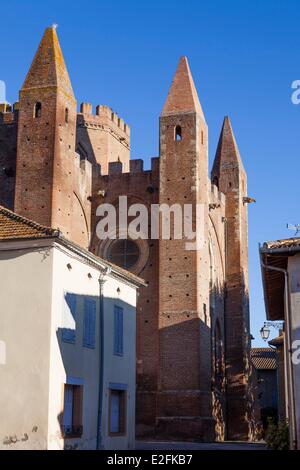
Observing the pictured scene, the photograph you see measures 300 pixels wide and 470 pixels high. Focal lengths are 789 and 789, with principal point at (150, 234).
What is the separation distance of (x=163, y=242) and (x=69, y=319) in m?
14.2

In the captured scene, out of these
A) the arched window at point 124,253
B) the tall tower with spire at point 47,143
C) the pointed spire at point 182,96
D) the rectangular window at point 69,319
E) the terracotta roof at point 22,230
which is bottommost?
the rectangular window at point 69,319

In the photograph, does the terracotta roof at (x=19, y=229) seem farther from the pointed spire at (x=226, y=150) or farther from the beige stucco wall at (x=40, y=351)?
the pointed spire at (x=226, y=150)

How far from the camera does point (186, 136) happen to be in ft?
111

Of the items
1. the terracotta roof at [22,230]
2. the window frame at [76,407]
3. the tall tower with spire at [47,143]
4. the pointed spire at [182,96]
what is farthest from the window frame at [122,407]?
the pointed spire at [182,96]

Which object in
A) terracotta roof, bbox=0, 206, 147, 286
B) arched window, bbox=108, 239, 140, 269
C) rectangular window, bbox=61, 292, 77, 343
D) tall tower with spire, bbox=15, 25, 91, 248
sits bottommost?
rectangular window, bbox=61, 292, 77, 343

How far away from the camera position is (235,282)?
38906 mm

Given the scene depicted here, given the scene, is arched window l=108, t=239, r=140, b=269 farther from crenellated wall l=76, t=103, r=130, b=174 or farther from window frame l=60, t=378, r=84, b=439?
window frame l=60, t=378, r=84, b=439

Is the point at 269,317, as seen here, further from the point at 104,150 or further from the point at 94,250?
the point at 104,150

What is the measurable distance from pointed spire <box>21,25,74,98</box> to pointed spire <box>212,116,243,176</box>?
1074 centimetres

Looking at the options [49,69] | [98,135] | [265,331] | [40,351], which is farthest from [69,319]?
[98,135]

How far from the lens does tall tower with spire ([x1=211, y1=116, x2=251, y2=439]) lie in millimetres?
36219

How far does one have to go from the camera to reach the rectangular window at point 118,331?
2129 cm

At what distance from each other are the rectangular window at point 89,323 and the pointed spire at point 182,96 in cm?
1608

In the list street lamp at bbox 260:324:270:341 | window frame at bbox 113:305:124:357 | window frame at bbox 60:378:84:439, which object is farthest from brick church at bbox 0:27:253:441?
window frame at bbox 60:378:84:439
